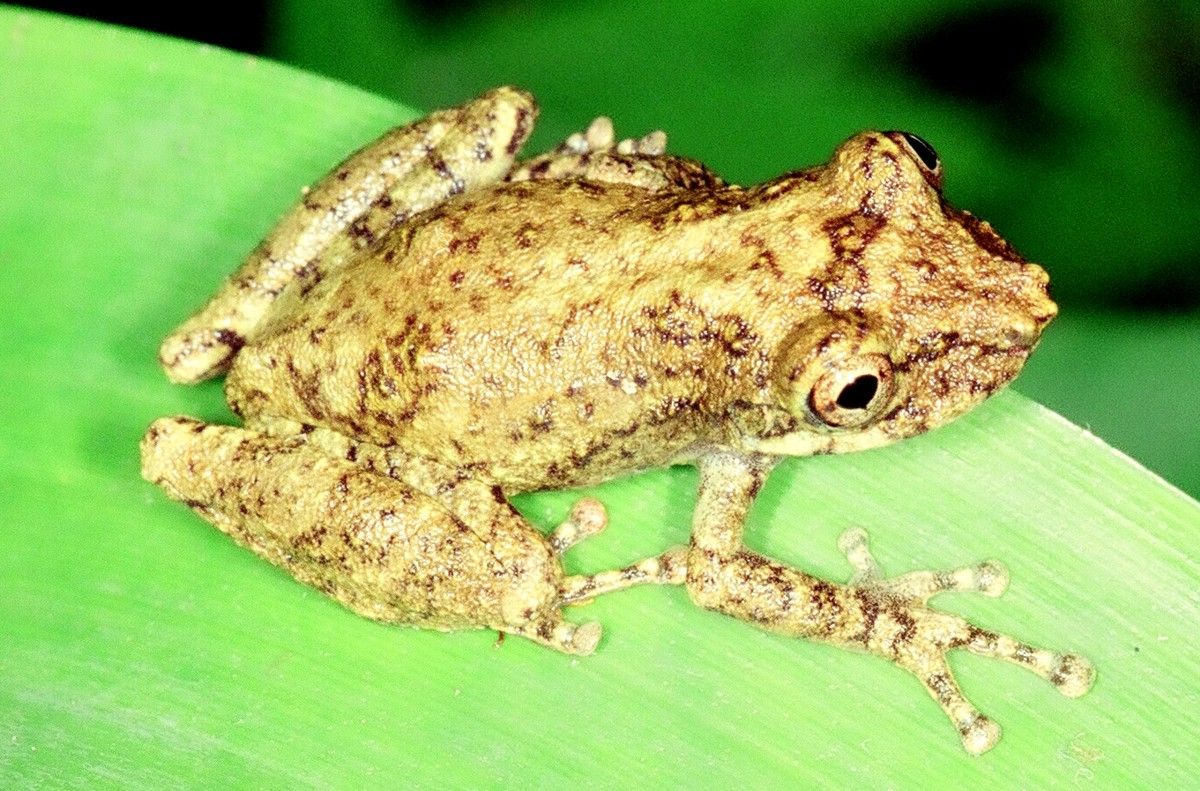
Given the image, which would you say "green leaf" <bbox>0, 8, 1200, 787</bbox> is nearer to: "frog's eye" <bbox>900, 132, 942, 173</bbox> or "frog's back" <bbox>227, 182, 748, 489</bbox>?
"frog's back" <bbox>227, 182, 748, 489</bbox>

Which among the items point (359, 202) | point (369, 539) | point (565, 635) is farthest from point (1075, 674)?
point (359, 202)

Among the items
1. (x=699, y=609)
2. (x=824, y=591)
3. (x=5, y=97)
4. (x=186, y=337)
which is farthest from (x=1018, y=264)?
(x=5, y=97)

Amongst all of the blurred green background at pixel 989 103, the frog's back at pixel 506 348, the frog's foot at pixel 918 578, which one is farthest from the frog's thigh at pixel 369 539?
the blurred green background at pixel 989 103

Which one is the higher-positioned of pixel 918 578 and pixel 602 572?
pixel 918 578

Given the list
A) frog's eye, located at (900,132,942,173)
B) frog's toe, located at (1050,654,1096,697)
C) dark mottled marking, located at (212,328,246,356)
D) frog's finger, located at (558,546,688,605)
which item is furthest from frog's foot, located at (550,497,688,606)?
frog's eye, located at (900,132,942,173)

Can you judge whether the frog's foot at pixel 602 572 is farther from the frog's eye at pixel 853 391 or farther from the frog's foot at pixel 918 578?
the frog's eye at pixel 853 391

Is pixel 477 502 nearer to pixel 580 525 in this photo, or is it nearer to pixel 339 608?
pixel 580 525
